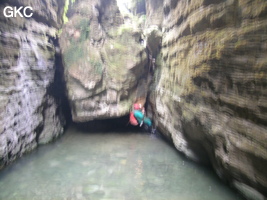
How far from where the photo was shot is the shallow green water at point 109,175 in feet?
10.8

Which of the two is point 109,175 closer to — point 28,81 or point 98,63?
point 28,81

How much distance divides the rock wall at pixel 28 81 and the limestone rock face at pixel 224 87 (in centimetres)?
340

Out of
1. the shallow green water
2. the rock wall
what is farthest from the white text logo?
the shallow green water

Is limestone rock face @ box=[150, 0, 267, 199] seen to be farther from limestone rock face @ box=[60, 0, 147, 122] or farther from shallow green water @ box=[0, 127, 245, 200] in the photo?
limestone rock face @ box=[60, 0, 147, 122]

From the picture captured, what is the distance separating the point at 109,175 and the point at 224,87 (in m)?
2.63

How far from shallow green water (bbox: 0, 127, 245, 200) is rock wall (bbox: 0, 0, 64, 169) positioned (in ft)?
1.41

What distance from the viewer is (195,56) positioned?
362cm

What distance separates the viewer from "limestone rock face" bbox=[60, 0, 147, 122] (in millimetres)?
5547

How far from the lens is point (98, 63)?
5641 millimetres

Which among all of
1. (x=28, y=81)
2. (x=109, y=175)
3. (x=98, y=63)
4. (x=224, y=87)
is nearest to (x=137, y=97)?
(x=98, y=63)

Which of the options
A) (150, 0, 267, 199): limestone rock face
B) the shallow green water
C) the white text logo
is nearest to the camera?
(150, 0, 267, 199): limestone rock face

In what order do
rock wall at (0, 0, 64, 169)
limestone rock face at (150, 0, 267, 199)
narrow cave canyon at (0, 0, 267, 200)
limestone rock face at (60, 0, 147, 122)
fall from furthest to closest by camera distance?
limestone rock face at (60, 0, 147, 122)
rock wall at (0, 0, 64, 169)
narrow cave canyon at (0, 0, 267, 200)
limestone rock face at (150, 0, 267, 199)

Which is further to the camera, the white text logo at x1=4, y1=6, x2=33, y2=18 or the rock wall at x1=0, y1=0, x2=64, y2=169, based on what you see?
the white text logo at x1=4, y1=6, x2=33, y2=18

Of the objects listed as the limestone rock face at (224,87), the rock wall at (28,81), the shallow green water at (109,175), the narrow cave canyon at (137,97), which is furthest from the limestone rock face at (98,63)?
the limestone rock face at (224,87)
